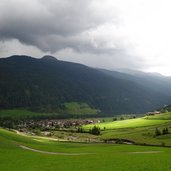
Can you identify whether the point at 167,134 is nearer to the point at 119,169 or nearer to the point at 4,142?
the point at 4,142

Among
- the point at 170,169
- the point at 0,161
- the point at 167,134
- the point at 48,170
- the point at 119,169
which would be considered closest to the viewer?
the point at 170,169

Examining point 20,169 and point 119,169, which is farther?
point 20,169

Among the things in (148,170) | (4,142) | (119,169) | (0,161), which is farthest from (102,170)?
(4,142)

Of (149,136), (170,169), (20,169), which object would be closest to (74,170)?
(20,169)

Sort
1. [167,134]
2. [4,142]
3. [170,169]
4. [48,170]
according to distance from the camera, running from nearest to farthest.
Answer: [170,169] → [48,170] → [4,142] → [167,134]

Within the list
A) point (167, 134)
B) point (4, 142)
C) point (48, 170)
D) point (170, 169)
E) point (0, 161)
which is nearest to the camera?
point (170, 169)

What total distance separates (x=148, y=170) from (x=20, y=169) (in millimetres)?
18544

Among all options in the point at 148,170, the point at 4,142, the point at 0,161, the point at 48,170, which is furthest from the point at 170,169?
the point at 4,142

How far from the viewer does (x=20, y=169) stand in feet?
149

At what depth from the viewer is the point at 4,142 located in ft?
280

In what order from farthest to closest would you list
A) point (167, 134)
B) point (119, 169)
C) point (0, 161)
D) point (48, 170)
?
point (167, 134) < point (0, 161) < point (48, 170) < point (119, 169)

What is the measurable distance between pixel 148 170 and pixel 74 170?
32.5 feet

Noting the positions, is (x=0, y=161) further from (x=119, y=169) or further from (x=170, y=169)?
(x=170, y=169)

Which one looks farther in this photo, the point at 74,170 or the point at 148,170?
the point at 74,170
